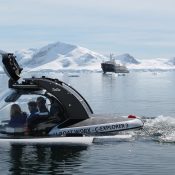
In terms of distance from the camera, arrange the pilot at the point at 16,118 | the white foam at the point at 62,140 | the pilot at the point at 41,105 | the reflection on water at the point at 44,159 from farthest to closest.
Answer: the pilot at the point at 41,105, the pilot at the point at 16,118, the white foam at the point at 62,140, the reflection on water at the point at 44,159

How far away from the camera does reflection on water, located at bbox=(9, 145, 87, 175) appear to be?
1706 cm

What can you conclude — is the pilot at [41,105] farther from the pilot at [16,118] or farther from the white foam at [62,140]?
the white foam at [62,140]

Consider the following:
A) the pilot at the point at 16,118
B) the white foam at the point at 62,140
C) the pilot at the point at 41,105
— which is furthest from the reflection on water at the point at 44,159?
the pilot at the point at 41,105

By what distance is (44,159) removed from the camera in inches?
735

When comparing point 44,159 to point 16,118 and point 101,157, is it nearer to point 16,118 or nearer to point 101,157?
point 101,157

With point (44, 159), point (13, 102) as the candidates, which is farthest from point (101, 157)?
point (13, 102)

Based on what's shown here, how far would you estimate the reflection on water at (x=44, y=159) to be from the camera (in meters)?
17.1

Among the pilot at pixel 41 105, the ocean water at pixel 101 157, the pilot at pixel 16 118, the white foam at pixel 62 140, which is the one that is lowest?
the ocean water at pixel 101 157

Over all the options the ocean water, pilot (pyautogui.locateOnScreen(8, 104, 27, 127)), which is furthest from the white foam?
pilot (pyautogui.locateOnScreen(8, 104, 27, 127))

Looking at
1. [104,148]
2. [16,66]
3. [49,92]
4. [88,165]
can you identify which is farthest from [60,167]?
[16,66]

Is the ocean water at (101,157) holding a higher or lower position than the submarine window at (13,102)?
lower

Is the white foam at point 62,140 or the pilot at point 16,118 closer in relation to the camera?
the white foam at point 62,140

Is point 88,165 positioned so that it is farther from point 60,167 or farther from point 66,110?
point 66,110

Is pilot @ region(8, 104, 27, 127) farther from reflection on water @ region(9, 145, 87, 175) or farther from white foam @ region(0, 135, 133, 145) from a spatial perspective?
reflection on water @ region(9, 145, 87, 175)
